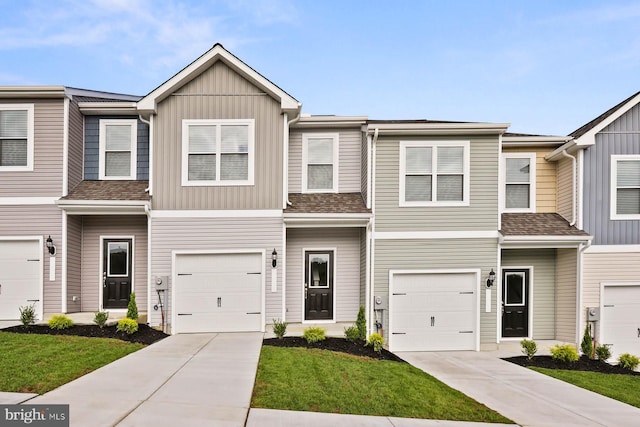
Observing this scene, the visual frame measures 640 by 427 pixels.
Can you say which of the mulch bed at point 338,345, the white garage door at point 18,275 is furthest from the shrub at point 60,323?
the mulch bed at point 338,345

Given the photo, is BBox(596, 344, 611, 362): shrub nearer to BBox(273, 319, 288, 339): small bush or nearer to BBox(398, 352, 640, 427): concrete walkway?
BBox(398, 352, 640, 427): concrete walkway

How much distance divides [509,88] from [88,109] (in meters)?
19.1

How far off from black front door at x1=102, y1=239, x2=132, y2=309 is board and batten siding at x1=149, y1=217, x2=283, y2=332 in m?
1.60

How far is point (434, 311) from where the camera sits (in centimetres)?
1167

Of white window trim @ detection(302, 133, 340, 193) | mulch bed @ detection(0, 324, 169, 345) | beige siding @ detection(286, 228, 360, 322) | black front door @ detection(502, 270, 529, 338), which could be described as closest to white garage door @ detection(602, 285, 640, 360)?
black front door @ detection(502, 270, 529, 338)

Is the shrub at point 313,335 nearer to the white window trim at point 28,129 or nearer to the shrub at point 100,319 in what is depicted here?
the shrub at point 100,319

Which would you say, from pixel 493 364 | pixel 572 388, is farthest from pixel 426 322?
pixel 572 388

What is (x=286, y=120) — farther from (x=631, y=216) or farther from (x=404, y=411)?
(x=631, y=216)

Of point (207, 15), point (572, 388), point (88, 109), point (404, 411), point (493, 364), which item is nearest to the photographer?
point (404, 411)

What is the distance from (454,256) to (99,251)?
9545 mm

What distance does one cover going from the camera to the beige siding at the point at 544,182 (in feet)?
42.0

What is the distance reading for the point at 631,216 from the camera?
38.7ft

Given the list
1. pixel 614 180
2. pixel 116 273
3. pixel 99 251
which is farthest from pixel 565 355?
pixel 99 251

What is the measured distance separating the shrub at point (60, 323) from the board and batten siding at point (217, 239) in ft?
6.38
